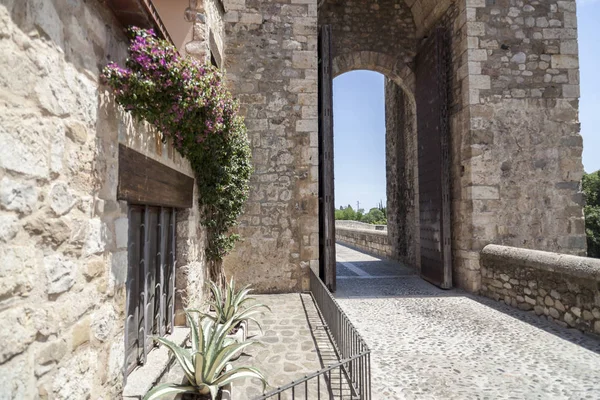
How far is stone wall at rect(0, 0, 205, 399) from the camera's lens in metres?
1.37

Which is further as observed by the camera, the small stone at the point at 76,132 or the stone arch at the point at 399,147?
the stone arch at the point at 399,147

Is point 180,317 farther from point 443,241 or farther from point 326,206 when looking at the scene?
point 443,241

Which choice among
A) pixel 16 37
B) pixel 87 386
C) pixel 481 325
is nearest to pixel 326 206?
pixel 481 325

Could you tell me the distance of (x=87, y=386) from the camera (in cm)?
188

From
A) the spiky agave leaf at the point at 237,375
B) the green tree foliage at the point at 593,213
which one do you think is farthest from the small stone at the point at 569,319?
the green tree foliage at the point at 593,213

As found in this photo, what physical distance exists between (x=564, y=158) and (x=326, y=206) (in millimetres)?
4735

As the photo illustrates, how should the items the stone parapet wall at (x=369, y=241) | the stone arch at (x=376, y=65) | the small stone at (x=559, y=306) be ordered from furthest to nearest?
the stone parapet wall at (x=369, y=241) → the stone arch at (x=376, y=65) → the small stone at (x=559, y=306)

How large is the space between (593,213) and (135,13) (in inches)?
943

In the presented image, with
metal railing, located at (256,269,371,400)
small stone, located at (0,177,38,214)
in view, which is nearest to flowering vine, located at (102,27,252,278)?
small stone, located at (0,177,38,214)

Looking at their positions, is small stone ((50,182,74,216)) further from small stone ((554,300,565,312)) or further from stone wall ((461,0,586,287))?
stone wall ((461,0,586,287))

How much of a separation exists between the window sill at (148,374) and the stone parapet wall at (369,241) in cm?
933

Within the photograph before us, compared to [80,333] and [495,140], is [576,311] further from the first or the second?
[80,333]

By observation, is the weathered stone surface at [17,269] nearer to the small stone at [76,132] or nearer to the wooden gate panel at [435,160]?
the small stone at [76,132]

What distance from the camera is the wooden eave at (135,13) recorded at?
7.26 ft
